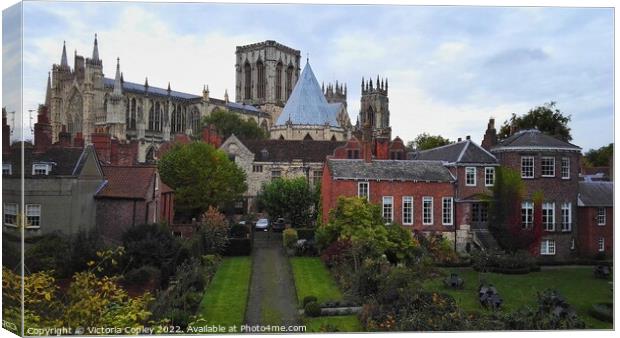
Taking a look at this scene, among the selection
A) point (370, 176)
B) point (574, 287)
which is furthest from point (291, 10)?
point (574, 287)

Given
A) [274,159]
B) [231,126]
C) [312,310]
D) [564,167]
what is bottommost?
[312,310]

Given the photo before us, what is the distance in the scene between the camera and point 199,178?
90.8 ft

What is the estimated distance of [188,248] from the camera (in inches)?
761

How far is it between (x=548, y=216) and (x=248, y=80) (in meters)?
12.2

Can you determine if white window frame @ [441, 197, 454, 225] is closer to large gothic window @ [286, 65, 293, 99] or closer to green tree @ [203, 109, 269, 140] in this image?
large gothic window @ [286, 65, 293, 99]

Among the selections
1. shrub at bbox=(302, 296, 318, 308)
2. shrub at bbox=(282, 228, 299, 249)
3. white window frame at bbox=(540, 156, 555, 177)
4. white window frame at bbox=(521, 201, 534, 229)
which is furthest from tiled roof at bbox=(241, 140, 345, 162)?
shrub at bbox=(302, 296, 318, 308)

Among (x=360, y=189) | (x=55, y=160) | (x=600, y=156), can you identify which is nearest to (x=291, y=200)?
(x=360, y=189)

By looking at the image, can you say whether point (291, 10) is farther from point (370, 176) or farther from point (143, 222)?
point (143, 222)

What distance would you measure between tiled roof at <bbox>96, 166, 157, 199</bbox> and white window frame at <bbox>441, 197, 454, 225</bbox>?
8.75 metres

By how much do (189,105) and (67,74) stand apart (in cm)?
1829

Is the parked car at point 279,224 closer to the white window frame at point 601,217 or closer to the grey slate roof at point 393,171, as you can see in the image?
the grey slate roof at point 393,171

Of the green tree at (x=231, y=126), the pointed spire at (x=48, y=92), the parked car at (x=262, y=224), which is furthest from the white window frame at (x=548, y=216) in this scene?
the green tree at (x=231, y=126)

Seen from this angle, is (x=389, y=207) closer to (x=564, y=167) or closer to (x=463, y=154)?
(x=463, y=154)

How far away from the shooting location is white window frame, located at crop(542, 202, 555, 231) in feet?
60.5
